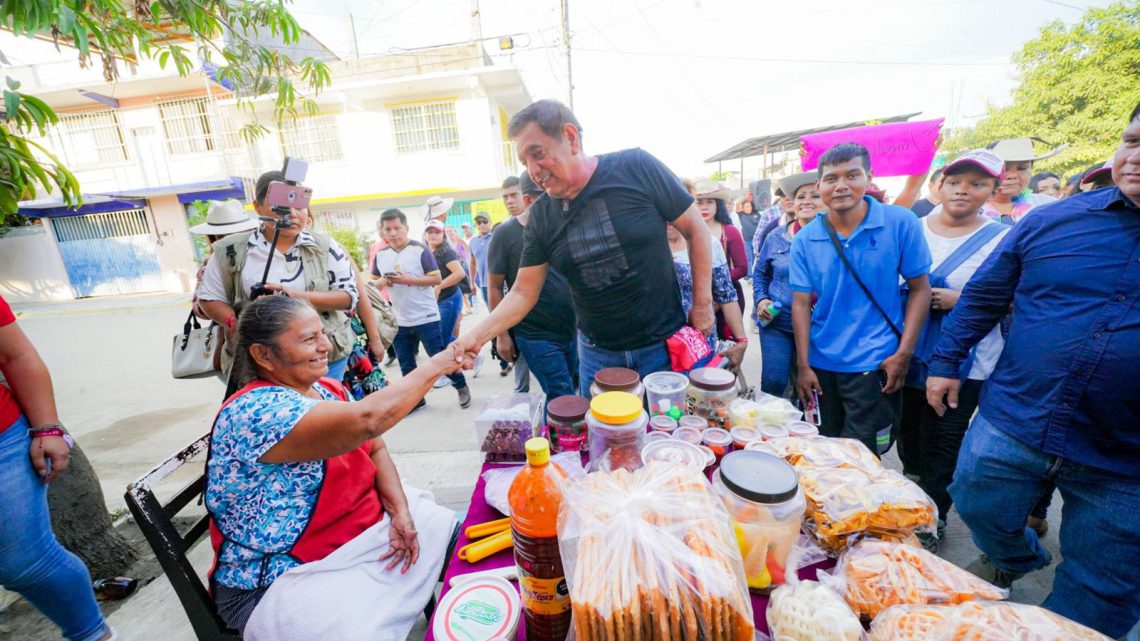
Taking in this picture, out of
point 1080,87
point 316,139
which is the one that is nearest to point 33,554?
point 316,139

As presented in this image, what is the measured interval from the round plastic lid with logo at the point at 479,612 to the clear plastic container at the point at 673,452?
1.71 feet

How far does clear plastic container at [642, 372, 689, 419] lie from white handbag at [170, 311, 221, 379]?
2568mm

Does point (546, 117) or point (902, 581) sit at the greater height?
point (546, 117)

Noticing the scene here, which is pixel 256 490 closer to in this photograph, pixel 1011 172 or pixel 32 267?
pixel 1011 172

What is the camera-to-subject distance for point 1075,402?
1444 millimetres

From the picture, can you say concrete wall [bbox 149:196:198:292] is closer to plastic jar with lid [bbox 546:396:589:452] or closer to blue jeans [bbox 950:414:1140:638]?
plastic jar with lid [bbox 546:396:589:452]

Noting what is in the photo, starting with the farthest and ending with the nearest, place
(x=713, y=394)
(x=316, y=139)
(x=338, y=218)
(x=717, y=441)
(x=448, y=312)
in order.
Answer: (x=338, y=218) → (x=316, y=139) → (x=448, y=312) → (x=713, y=394) → (x=717, y=441)

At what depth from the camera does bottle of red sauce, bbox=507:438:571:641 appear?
37.8 inches

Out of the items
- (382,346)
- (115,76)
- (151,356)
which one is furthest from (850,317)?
(151,356)

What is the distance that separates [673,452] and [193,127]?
19.6 metres

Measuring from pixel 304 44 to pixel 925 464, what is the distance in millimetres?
23399

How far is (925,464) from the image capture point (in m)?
2.40

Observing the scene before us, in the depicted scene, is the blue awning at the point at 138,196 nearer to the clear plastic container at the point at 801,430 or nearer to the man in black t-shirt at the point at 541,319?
the man in black t-shirt at the point at 541,319

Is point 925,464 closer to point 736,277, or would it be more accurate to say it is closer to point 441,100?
point 736,277
